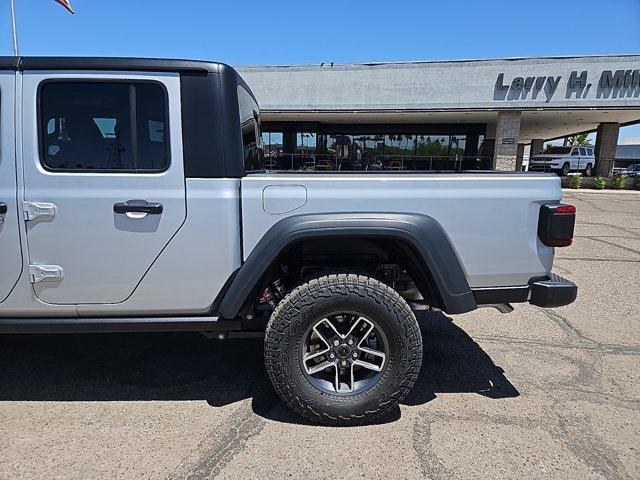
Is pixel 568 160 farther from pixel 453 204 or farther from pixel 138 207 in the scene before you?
pixel 138 207

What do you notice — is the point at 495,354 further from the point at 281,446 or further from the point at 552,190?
the point at 281,446

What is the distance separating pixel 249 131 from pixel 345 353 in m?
1.75

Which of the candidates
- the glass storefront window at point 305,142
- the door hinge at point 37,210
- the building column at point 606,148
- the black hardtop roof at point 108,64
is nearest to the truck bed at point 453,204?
the black hardtop roof at point 108,64

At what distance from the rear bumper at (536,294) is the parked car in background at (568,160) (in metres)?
28.9

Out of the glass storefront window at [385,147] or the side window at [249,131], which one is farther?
the glass storefront window at [385,147]

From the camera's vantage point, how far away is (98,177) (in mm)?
2420

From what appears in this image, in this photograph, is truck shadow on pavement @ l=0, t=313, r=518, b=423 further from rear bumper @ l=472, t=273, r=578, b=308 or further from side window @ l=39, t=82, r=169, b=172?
side window @ l=39, t=82, r=169, b=172

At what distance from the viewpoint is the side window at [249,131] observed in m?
2.84

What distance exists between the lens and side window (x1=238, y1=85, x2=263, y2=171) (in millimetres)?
2837

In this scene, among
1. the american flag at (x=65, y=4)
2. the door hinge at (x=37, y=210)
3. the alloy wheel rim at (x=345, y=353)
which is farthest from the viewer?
the american flag at (x=65, y=4)

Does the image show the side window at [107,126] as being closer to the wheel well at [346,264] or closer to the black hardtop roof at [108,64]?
the black hardtop roof at [108,64]

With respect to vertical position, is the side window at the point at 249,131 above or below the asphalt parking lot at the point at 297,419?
above

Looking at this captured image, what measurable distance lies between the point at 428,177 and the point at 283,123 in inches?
897

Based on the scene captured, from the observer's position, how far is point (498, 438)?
2.49 meters
